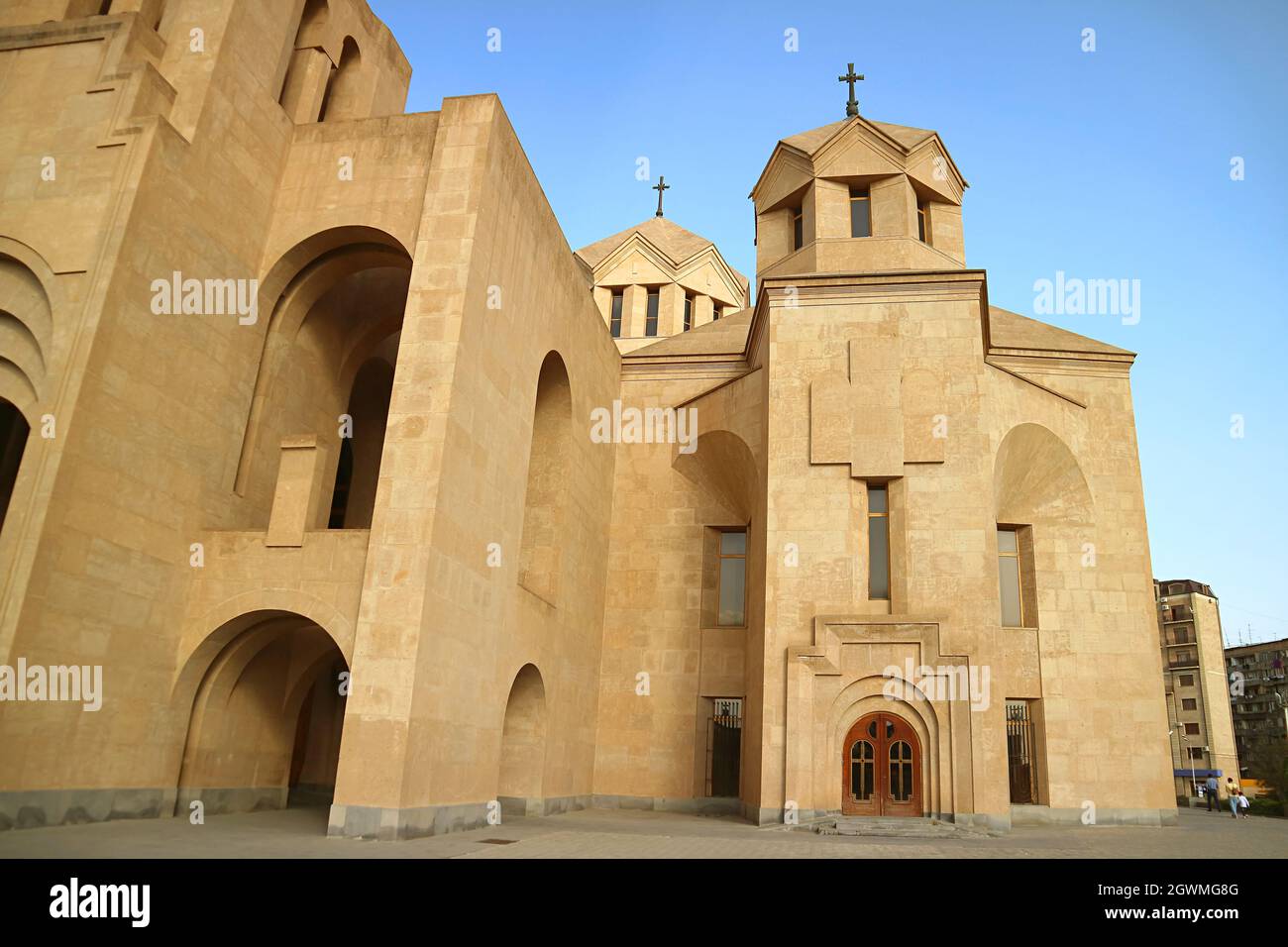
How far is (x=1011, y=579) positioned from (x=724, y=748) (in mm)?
8351

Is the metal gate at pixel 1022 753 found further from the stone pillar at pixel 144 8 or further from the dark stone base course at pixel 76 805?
the stone pillar at pixel 144 8

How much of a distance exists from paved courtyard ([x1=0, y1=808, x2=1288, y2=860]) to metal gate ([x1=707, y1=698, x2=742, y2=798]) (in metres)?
3.23

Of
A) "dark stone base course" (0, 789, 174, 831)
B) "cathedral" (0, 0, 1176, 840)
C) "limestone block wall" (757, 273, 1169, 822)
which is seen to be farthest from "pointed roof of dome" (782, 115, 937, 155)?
"dark stone base course" (0, 789, 174, 831)

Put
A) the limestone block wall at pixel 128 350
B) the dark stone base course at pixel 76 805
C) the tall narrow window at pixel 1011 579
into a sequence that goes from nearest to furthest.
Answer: the dark stone base course at pixel 76 805 < the limestone block wall at pixel 128 350 < the tall narrow window at pixel 1011 579

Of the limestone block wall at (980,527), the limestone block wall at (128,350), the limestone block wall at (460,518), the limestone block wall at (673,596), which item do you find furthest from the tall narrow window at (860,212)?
the limestone block wall at (128,350)

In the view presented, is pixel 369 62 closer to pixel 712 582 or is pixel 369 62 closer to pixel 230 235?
pixel 230 235

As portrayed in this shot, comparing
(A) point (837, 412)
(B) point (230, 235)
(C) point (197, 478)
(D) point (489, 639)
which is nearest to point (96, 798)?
(C) point (197, 478)

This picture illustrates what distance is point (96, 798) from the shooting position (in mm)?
12266

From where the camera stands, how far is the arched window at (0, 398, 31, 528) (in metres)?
15.3

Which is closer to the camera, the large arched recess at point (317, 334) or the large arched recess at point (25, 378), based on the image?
the large arched recess at point (25, 378)

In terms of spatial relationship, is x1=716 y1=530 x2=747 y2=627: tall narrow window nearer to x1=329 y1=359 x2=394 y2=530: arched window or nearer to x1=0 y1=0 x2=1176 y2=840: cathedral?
x1=0 y1=0 x2=1176 y2=840: cathedral

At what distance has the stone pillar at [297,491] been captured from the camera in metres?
14.1

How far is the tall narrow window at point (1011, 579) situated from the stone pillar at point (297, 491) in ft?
52.1
